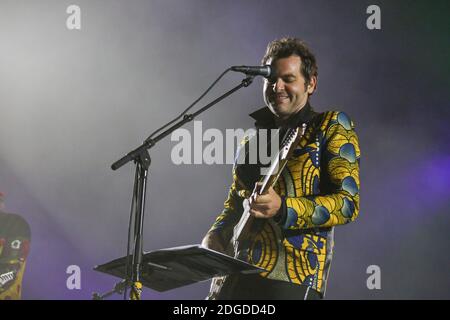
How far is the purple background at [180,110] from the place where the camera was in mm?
4309

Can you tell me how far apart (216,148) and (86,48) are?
1.18m

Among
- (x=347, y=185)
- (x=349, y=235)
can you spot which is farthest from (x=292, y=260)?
(x=349, y=235)

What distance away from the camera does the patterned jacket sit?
2.16 metres

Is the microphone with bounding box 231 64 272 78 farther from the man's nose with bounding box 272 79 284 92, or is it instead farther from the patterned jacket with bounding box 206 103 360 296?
the patterned jacket with bounding box 206 103 360 296

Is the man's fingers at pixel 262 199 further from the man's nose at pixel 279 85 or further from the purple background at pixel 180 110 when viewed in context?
the purple background at pixel 180 110

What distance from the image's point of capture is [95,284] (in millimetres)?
4449

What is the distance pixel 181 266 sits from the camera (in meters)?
2.05

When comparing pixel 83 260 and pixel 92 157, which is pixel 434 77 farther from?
pixel 83 260

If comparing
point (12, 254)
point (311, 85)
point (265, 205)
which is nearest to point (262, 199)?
point (265, 205)

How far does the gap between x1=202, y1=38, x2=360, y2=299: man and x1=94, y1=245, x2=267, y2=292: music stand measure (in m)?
0.15

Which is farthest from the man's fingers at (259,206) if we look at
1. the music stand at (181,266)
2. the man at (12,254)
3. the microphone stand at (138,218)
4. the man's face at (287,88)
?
the man at (12,254)

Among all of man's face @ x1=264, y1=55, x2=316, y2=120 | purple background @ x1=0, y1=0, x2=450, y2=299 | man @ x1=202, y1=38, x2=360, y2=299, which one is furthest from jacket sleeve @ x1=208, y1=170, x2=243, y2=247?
purple background @ x1=0, y1=0, x2=450, y2=299

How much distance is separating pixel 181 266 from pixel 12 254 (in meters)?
2.77
